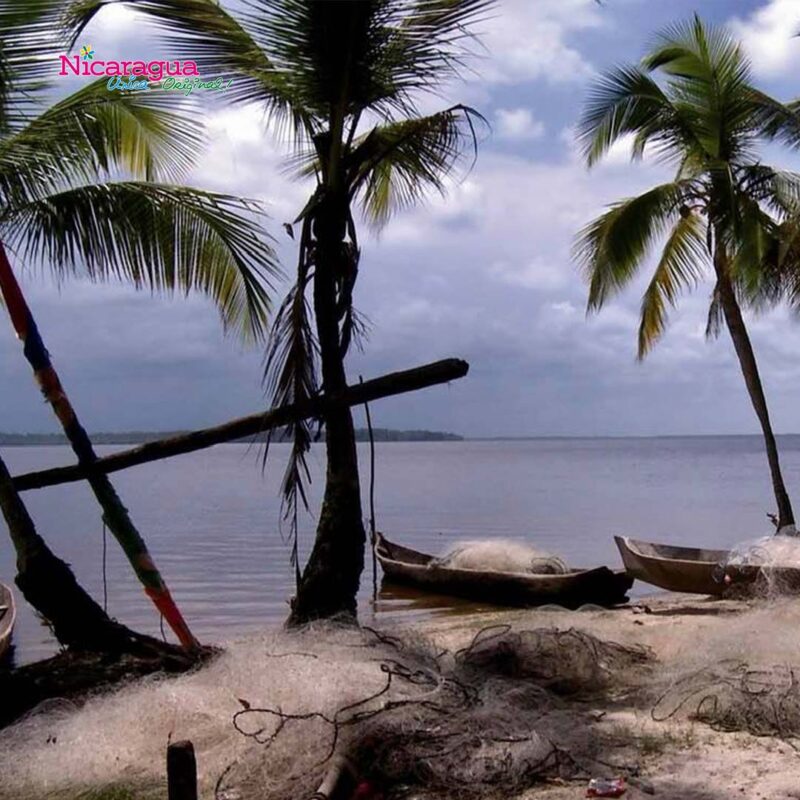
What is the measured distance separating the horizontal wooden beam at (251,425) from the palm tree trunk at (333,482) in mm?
542

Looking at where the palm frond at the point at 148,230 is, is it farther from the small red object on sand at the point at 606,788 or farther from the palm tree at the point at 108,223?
the small red object on sand at the point at 606,788

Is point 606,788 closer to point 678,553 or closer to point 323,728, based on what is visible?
point 323,728

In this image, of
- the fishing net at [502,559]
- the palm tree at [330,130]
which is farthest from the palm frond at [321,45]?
the fishing net at [502,559]

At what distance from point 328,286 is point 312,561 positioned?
2352mm

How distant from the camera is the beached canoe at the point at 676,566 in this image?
46.3 feet

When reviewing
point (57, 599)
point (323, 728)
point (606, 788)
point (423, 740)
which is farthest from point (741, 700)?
point (57, 599)

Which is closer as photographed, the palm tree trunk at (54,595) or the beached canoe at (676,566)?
the palm tree trunk at (54,595)

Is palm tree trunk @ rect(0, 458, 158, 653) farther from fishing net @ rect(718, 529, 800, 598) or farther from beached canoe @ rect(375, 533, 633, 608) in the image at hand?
beached canoe @ rect(375, 533, 633, 608)

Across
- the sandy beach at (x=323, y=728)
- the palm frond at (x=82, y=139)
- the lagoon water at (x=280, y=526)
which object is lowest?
the lagoon water at (x=280, y=526)

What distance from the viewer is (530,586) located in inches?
577

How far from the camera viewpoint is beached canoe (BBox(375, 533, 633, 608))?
14337 millimetres

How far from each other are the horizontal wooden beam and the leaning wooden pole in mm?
162

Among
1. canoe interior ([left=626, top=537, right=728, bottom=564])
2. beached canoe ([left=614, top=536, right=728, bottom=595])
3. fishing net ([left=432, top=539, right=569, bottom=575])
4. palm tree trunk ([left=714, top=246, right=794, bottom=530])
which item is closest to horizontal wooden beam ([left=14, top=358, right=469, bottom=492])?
beached canoe ([left=614, top=536, right=728, bottom=595])

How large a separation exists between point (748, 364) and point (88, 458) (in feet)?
42.1
